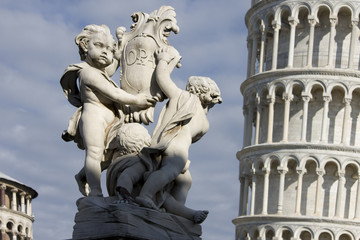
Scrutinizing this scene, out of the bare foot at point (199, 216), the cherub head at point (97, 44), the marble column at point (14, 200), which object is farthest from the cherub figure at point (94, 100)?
the marble column at point (14, 200)

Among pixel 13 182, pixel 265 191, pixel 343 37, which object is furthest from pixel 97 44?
pixel 13 182

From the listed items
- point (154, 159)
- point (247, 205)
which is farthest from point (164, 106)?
point (247, 205)

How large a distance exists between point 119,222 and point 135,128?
76 centimetres

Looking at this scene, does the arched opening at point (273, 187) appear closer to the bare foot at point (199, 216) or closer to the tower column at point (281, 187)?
the tower column at point (281, 187)

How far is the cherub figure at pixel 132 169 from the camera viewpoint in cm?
716

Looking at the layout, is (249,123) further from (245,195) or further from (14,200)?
(14,200)

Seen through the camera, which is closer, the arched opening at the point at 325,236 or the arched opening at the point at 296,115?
the arched opening at the point at 325,236

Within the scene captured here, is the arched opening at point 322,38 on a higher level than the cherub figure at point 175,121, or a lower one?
higher

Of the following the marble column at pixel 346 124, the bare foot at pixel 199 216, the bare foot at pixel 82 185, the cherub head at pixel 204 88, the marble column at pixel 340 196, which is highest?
the marble column at pixel 346 124

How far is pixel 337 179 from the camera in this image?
52688mm

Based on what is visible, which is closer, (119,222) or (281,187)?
(119,222)

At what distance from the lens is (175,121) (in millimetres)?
7426

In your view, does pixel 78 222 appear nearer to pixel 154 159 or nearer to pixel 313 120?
pixel 154 159

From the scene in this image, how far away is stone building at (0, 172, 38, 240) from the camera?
324 ft
